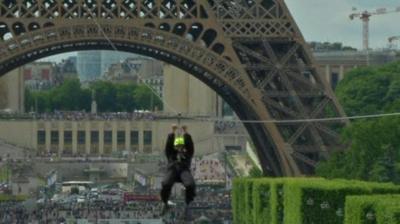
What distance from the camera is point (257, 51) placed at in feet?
237

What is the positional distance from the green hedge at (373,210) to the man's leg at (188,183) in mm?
4236

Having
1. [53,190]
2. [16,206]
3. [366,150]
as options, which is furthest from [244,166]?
[366,150]

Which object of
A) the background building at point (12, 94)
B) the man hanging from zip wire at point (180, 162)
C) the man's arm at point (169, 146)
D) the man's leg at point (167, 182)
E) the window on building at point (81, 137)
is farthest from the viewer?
the background building at point (12, 94)

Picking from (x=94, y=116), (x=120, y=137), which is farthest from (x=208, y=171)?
(x=94, y=116)

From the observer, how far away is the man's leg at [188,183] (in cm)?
3603

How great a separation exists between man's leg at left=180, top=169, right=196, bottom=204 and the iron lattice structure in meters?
33.9

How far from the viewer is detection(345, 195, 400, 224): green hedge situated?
128 ft

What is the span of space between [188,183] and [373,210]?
6.49 meters

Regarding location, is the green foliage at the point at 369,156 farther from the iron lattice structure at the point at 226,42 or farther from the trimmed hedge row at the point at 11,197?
the trimmed hedge row at the point at 11,197

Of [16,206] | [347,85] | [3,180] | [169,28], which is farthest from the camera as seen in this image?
[3,180]

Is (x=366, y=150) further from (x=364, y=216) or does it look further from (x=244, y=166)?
(x=244, y=166)

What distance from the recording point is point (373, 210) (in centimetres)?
4144

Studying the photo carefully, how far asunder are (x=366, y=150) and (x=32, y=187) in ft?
200

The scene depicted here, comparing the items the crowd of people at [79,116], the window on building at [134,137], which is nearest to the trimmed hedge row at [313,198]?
the crowd of people at [79,116]
